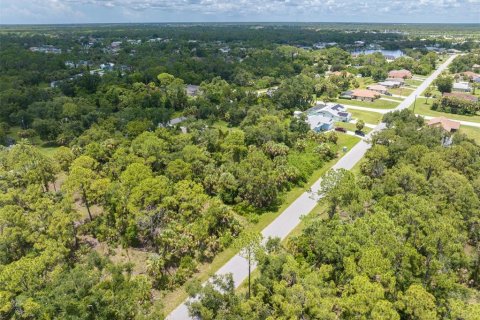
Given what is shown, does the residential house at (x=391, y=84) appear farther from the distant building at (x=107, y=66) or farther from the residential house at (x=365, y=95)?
the distant building at (x=107, y=66)

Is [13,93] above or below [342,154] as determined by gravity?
above

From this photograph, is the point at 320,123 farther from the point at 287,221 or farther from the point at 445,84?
the point at 445,84

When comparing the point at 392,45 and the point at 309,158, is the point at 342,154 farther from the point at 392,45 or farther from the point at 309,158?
the point at 392,45

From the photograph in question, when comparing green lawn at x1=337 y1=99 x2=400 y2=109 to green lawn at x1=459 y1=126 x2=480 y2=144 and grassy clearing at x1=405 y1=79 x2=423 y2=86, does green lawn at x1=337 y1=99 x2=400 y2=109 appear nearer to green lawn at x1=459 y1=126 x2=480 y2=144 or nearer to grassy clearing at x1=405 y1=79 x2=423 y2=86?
green lawn at x1=459 y1=126 x2=480 y2=144

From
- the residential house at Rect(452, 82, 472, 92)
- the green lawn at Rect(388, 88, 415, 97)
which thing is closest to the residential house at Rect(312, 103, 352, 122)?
the green lawn at Rect(388, 88, 415, 97)

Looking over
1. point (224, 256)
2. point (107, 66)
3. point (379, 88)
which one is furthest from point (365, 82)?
point (224, 256)

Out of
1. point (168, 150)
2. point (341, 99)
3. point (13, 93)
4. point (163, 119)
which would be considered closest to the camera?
point (168, 150)

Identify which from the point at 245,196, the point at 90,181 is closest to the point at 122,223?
the point at 90,181
